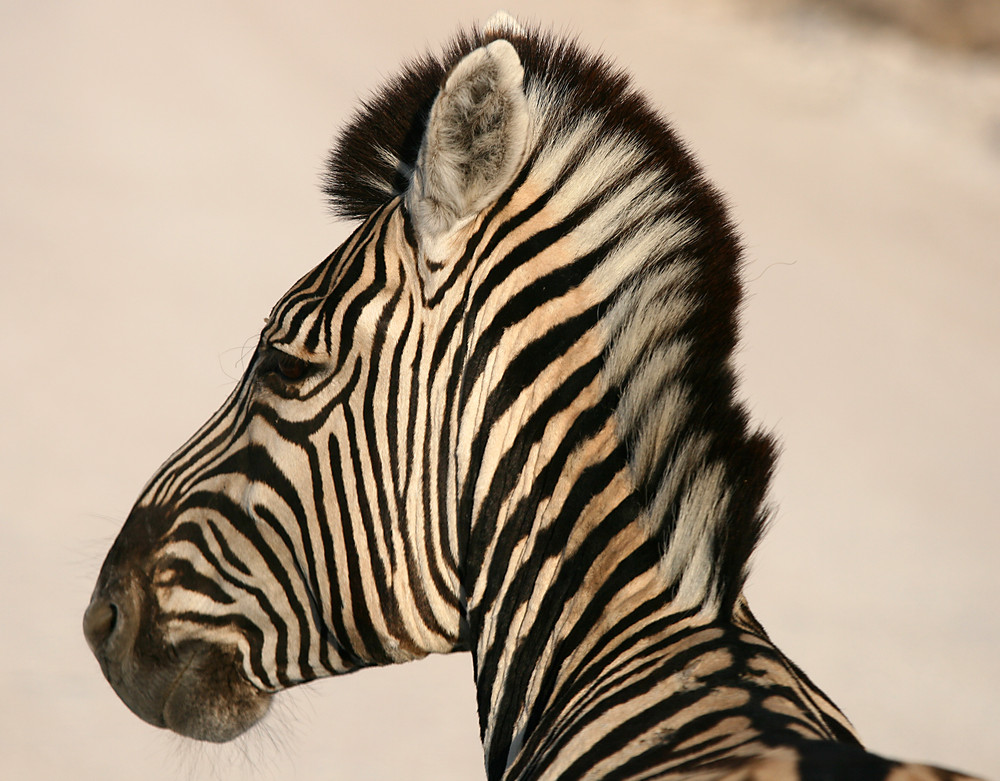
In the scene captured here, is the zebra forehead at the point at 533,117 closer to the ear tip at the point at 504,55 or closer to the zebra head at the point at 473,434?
the zebra head at the point at 473,434

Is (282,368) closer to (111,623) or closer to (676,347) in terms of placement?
(111,623)

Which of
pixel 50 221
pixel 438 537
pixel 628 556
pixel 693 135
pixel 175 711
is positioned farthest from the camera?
pixel 693 135

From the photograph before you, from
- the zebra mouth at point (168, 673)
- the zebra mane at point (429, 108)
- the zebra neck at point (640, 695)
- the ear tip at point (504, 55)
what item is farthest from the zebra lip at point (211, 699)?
the ear tip at point (504, 55)

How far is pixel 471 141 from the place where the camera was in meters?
2.16

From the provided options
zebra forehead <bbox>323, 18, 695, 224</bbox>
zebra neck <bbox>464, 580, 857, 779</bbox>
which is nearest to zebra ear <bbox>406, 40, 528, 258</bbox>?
zebra forehead <bbox>323, 18, 695, 224</bbox>

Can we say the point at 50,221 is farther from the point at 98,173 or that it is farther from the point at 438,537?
the point at 438,537

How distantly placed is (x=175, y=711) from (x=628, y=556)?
116 cm

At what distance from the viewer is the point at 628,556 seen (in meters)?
2.08

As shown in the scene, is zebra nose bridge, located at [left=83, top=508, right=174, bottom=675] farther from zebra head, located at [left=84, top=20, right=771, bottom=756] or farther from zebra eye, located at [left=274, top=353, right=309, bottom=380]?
zebra eye, located at [left=274, top=353, right=309, bottom=380]

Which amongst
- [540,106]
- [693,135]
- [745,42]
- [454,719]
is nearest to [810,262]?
[693,135]

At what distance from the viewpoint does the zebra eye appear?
2324mm

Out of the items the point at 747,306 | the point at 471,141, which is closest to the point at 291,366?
the point at 471,141

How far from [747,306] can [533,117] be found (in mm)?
9162

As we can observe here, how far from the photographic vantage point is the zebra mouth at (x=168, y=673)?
2412 millimetres
